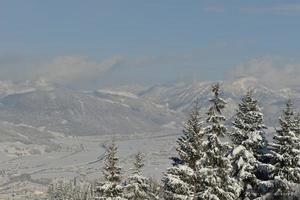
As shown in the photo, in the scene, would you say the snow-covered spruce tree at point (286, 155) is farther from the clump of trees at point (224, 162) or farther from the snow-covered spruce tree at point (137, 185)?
the snow-covered spruce tree at point (137, 185)

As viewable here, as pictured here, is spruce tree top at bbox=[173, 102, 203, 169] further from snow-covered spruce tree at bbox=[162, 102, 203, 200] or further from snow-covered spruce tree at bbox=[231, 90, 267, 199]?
snow-covered spruce tree at bbox=[231, 90, 267, 199]

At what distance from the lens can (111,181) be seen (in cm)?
4125

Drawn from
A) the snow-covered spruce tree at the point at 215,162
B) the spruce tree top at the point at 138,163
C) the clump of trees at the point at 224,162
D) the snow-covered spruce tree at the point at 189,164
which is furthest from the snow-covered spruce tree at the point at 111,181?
the snow-covered spruce tree at the point at 215,162

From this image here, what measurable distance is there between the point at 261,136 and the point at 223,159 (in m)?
6.90

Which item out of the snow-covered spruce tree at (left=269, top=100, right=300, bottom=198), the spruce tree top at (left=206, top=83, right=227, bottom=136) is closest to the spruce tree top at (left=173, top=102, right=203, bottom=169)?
the spruce tree top at (left=206, top=83, right=227, bottom=136)

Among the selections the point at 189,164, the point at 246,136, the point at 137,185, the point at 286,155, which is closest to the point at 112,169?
the point at 137,185

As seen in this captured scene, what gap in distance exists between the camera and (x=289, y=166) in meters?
41.5

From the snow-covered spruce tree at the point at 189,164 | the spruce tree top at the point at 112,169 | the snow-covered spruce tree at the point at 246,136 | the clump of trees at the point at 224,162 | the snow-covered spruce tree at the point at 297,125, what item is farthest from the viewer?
the snow-covered spruce tree at the point at 246,136

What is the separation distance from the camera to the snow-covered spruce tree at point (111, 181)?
40.7 metres

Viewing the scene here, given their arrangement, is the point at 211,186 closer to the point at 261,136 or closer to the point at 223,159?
the point at 223,159

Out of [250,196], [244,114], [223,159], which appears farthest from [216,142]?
[250,196]

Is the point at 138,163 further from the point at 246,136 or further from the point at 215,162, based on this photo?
the point at 215,162

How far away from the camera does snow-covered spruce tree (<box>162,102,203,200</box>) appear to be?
119ft

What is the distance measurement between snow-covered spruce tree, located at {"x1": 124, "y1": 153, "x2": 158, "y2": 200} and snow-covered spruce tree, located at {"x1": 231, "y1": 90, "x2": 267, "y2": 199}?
7.16m
